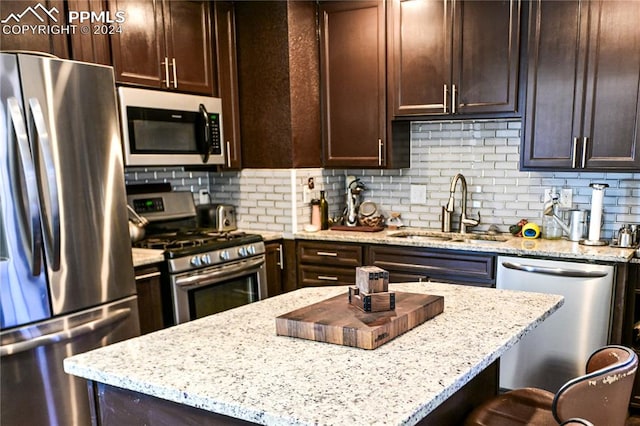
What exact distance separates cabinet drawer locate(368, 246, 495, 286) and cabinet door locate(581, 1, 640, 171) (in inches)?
34.0

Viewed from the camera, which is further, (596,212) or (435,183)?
(435,183)

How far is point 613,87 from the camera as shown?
2.83 metres

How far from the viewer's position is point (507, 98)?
317cm

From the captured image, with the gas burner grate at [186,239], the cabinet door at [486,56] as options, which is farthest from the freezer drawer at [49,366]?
the cabinet door at [486,56]

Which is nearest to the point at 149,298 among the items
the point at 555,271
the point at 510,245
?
the point at 510,245

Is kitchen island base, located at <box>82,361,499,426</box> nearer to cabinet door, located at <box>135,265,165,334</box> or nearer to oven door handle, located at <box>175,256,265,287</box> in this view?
cabinet door, located at <box>135,265,165,334</box>

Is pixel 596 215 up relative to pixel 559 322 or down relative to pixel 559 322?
up

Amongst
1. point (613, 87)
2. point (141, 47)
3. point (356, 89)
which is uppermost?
point (141, 47)

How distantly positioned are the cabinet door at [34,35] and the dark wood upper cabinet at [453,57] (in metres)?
1.99

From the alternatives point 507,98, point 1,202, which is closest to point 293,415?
point 1,202

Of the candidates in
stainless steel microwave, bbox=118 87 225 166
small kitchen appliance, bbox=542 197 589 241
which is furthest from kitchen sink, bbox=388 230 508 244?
stainless steel microwave, bbox=118 87 225 166

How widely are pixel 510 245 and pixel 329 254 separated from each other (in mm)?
1181

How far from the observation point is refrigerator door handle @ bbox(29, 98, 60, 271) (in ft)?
7.18

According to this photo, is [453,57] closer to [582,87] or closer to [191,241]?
[582,87]
